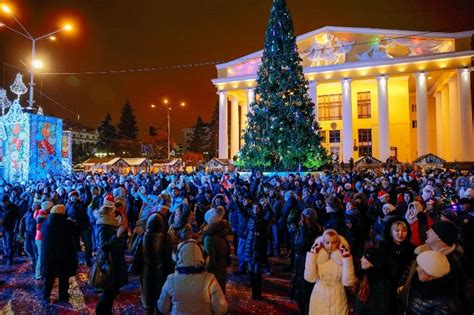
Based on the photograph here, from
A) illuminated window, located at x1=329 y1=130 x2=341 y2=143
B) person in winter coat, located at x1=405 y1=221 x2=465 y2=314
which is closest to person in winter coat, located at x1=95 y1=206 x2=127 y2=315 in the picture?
person in winter coat, located at x1=405 y1=221 x2=465 y2=314

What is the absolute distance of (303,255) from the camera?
459 centimetres

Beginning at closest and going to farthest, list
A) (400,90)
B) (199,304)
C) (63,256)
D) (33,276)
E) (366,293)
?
1. (199,304)
2. (366,293)
3. (63,256)
4. (33,276)
5. (400,90)

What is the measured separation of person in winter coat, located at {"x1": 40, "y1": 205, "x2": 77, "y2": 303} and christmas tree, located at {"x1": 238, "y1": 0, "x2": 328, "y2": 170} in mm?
14822

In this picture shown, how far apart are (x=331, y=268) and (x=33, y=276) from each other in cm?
662

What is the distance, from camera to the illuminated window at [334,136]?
142ft

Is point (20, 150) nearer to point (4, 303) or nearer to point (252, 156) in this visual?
point (252, 156)

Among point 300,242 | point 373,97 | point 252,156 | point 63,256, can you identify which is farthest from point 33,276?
point 373,97

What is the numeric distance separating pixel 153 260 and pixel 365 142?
1676 inches

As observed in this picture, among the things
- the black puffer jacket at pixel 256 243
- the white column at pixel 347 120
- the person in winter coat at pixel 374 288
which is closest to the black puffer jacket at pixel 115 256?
the black puffer jacket at pixel 256 243

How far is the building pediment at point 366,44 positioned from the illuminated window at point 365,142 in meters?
10.1

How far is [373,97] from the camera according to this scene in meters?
43.7

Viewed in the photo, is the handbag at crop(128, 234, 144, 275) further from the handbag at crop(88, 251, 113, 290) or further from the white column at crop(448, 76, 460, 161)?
the white column at crop(448, 76, 460, 161)

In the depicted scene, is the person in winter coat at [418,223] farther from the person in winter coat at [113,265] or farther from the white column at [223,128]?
the white column at [223,128]

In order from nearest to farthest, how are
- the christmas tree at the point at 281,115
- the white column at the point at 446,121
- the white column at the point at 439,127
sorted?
1. the christmas tree at the point at 281,115
2. the white column at the point at 446,121
3. the white column at the point at 439,127
